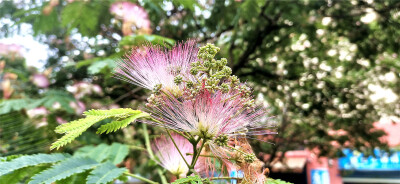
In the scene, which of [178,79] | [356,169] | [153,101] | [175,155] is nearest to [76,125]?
[153,101]

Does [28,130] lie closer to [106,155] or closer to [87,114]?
[106,155]

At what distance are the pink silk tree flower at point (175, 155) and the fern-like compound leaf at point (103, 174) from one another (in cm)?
26

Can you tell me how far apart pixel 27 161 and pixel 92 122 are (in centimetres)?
50

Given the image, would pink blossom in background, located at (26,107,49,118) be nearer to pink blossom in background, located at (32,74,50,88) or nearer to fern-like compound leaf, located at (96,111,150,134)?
pink blossom in background, located at (32,74,50,88)

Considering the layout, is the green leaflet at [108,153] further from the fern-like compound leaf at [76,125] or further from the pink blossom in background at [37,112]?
the fern-like compound leaf at [76,125]

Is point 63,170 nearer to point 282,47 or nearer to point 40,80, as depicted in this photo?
point 40,80

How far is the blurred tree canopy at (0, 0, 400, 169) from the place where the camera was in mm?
3039

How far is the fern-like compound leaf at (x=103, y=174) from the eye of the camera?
1.24 meters

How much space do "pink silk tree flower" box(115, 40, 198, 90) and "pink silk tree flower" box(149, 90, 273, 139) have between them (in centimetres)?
10

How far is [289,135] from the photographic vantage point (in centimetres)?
681

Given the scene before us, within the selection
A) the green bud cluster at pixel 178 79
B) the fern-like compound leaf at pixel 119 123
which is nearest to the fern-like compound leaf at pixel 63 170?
the fern-like compound leaf at pixel 119 123

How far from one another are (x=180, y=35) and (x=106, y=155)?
8.21 feet

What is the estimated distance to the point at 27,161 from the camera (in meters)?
1.31

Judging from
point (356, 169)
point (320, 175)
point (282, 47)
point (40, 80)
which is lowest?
point (320, 175)
